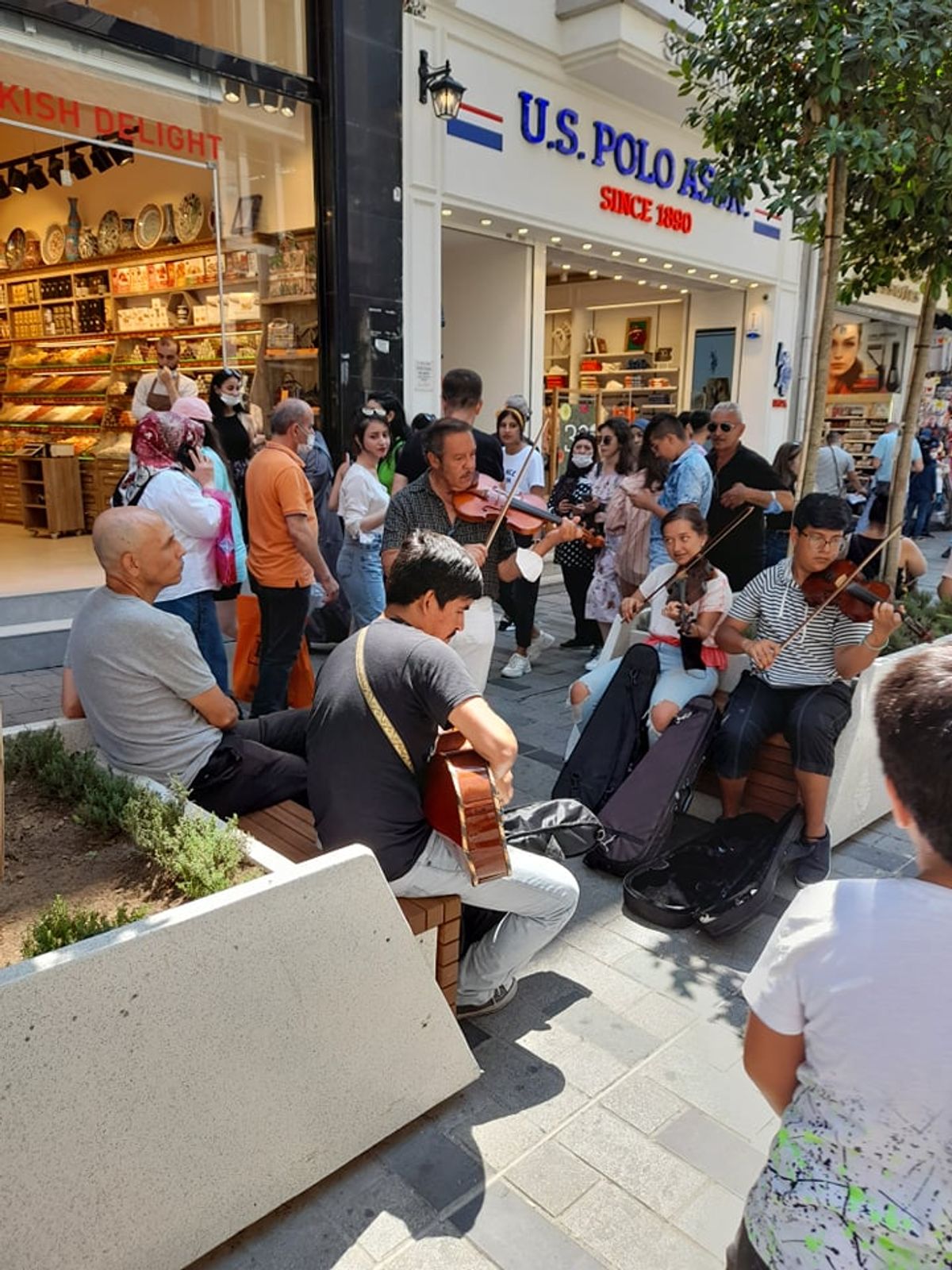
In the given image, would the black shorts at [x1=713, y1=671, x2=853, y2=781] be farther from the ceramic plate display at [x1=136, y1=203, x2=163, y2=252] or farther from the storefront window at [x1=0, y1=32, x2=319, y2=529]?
the ceramic plate display at [x1=136, y1=203, x2=163, y2=252]

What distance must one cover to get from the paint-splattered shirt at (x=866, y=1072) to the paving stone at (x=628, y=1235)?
753 mm

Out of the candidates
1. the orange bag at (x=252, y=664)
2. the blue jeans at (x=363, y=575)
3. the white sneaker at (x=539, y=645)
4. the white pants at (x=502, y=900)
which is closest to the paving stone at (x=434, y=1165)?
the white pants at (x=502, y=900)

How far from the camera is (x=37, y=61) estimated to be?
5914 millimetres

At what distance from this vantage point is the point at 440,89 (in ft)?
24.4

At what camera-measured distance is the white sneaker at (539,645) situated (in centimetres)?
633

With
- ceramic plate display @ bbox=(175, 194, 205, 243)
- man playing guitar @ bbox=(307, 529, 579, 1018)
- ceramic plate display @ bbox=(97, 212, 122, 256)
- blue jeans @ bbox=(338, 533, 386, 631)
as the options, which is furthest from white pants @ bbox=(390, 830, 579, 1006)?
ceramic plate display @ bbox=(97, 212, 122, 256)

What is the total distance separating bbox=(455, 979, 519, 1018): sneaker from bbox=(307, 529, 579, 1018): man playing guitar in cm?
35

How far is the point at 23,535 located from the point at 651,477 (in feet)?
22.0

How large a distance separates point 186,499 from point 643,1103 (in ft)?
9.70

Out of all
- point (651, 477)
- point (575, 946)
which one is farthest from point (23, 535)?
point (575, 946)

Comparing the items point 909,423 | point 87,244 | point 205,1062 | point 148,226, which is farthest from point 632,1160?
point 87,244

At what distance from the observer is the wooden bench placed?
2.26 m

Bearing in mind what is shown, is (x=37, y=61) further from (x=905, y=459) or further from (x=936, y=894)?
(x=936, y=894)

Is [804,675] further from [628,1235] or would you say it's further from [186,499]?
[186,499]
